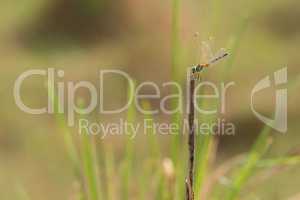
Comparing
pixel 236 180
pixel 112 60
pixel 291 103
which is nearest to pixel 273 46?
pixel 291 103

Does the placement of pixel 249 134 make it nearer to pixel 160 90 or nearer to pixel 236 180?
pixel 160 90

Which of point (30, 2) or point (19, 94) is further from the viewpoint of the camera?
point (30, 2)

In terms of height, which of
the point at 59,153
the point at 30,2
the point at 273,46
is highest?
the point at 30,2

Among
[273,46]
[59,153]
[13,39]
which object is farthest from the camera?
[13,39]

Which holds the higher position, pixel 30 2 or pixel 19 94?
pixel 30 2

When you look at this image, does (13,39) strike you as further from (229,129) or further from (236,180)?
(236,180)

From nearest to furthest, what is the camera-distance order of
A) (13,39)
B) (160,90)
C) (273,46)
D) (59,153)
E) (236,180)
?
(236,180) < (59,153) < (160,90) < (273,46) < (13,39)

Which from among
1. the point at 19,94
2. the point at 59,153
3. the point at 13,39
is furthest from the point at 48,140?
the point at 13,39
